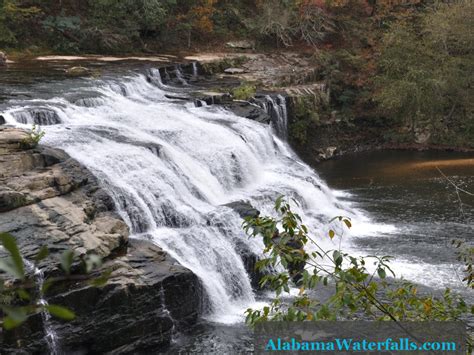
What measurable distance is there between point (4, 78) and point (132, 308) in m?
12.5

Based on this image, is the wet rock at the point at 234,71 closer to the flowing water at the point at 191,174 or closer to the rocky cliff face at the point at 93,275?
the flowing water at the point at 191,174

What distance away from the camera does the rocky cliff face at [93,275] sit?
27.8 feet

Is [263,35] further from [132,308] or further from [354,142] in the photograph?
[132,308]

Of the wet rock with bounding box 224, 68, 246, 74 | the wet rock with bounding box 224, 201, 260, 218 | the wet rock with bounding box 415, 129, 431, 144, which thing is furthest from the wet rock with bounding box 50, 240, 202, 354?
the wet rock with bounding box 415, 129, 431, 144

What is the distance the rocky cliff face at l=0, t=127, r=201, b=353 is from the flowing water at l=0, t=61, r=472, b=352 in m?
0.66

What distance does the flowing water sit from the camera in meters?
11.3

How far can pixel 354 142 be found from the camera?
989 inches

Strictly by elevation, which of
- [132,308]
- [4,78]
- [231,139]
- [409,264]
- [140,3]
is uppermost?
[140,3]

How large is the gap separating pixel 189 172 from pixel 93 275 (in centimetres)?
629

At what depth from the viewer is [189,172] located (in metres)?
14.3

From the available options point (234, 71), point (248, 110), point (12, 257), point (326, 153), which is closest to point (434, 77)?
point (326, 153)

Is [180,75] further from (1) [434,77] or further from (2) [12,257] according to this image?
(2) [12,257]

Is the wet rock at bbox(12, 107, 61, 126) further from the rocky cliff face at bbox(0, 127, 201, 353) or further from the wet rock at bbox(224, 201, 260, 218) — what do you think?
the wet rock at bbox(224, 201, 260, 218)

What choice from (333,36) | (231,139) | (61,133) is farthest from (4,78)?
(333,36)
